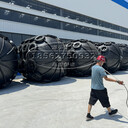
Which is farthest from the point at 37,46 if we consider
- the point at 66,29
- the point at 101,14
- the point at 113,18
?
the point at 113,18

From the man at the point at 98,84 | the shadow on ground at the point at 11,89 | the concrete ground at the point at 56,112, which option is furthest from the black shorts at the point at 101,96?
the shadow on ground at the point at 11,89

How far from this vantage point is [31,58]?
27.5 feet

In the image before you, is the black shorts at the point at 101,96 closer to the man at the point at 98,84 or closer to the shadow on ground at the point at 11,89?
the man at the point at 98,84

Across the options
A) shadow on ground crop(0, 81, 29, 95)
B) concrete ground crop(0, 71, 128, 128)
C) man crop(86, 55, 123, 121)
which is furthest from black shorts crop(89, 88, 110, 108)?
shadow on ground crop(0, 81, 29, 95)

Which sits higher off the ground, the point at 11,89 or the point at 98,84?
the point at 98,84

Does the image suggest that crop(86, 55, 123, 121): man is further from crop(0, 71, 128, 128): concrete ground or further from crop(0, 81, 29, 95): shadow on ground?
crop(0, 81, 29, 95): shadow on ground

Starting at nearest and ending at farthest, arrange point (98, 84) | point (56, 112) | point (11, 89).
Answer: point (98, 84), point (56, 112), point (11, 89)

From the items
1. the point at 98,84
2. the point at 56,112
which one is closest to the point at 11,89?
the point at 56,112

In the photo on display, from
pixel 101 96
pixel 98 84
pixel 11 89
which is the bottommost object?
pixel 11 89

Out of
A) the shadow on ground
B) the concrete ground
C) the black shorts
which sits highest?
the black shorts

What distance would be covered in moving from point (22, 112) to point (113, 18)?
4119 cm

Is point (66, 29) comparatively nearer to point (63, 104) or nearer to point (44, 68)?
point (44, 68)

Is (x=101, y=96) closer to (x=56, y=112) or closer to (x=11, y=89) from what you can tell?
(x=56, y=112)

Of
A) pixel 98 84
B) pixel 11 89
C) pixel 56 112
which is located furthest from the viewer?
pixel 11 89
